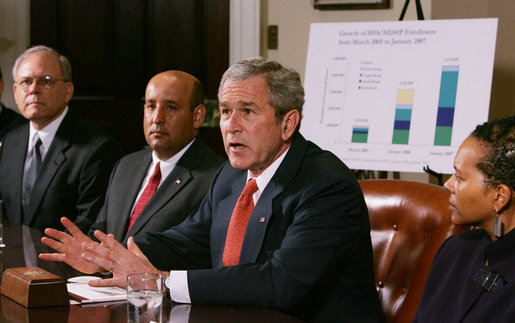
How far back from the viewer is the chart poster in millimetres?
3410

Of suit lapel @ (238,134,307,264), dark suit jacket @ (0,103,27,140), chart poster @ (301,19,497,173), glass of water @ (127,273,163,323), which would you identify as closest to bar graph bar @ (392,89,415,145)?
chart poster @ (301,19,497,173)

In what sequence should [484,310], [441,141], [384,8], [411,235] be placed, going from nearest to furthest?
[484,310] < [411,235] < [441,141] < [384,8]

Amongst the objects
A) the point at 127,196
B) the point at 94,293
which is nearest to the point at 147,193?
the point at 127,196

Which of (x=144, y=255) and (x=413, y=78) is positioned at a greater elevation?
(x=413, y=78)

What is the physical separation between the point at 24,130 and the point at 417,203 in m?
2.35

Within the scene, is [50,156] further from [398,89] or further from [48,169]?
[398,89]

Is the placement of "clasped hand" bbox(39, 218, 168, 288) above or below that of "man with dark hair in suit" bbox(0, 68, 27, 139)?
below

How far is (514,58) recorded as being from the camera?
385 cm

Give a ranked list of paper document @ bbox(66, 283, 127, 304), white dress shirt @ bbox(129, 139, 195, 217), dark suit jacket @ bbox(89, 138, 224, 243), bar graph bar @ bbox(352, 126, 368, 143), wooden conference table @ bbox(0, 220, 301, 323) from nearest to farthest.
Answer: wooden conference table @ bbox(0, 220, 301, 323) → paper document @ bbox(66, 283, 127, 304) → dark suit jacket @ bbox(89, 138, 224, 243) → white dress shirt @ bbox(129, 139, 195, 217) → bar graph bar @ bbox(352, 126, 368, 143)

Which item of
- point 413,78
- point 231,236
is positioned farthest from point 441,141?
point 231,236

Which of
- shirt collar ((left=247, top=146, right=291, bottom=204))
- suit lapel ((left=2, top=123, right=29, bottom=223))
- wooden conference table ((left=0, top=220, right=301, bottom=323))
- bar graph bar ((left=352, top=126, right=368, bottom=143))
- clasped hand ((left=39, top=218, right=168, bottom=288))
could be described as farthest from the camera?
bar graph bar ((left=352, top=126, right=368, bottom=143))

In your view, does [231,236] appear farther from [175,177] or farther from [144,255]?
[175,177]

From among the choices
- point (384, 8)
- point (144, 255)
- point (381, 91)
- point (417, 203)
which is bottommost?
point (144, 255)

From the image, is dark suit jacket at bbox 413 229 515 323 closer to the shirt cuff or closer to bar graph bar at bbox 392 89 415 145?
the shirt cuff
